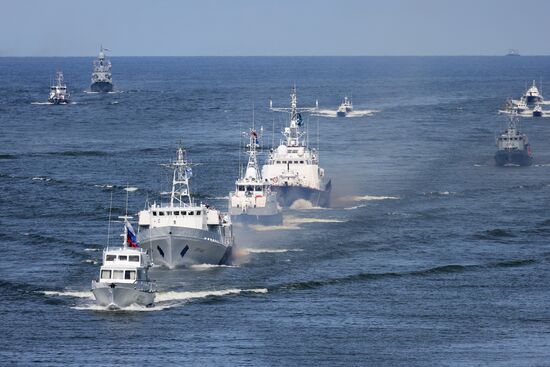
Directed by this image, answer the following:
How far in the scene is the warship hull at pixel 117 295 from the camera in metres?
91.7

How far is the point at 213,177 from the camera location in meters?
165

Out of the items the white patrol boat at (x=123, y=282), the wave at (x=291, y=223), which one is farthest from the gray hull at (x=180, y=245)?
the wave at (x=291, y=223)

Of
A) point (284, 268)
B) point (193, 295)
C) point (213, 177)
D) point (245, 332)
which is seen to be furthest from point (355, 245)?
point (213, 177)

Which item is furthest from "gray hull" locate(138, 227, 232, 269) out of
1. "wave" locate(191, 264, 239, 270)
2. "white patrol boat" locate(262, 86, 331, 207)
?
"white patrol boat" locate(262, 86, 331, 207)

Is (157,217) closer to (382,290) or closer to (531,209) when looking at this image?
(382,290)

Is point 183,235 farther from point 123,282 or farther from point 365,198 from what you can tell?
point 365,198

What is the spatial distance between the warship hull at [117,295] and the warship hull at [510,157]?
100m

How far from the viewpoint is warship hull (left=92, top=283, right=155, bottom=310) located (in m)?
91.7

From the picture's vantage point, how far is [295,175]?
486 feet

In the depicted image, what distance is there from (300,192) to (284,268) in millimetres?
38632

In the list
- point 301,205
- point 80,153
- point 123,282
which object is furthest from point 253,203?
point 80,153

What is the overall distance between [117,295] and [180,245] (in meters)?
15.1

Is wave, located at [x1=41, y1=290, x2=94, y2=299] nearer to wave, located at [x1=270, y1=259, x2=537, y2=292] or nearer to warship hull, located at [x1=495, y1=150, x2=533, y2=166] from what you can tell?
wave, located at [x1=270, y1=259, x2=537, y2=292]

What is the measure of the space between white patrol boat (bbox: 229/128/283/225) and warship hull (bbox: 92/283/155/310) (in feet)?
122
